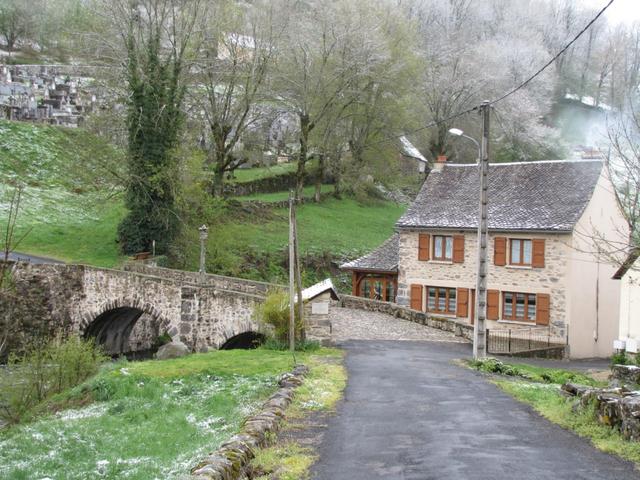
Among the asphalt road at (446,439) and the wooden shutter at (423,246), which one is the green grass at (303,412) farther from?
the wooden shutter at (423,246)

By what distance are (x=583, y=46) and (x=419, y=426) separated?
8830 centimetres

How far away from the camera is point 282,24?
46.9m

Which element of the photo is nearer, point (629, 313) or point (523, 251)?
point (629, 313)

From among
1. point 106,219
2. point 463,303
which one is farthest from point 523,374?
point 106,219

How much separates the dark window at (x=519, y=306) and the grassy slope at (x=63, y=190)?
17847 mm

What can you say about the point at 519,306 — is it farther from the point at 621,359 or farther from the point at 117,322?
the point at 117,322

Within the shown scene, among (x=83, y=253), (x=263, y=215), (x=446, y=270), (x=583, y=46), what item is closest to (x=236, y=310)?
(x=446, y=270)

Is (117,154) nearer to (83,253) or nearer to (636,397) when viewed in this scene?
(83,253)

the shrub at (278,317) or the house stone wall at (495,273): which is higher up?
the house stone wall at (495,273)

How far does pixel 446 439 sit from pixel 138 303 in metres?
21.6

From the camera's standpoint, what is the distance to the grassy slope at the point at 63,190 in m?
38.2

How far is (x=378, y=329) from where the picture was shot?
92.9 feet

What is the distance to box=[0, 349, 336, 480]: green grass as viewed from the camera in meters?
11.2

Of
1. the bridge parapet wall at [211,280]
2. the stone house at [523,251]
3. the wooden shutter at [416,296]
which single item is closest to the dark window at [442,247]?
the stone house at [523,251]
